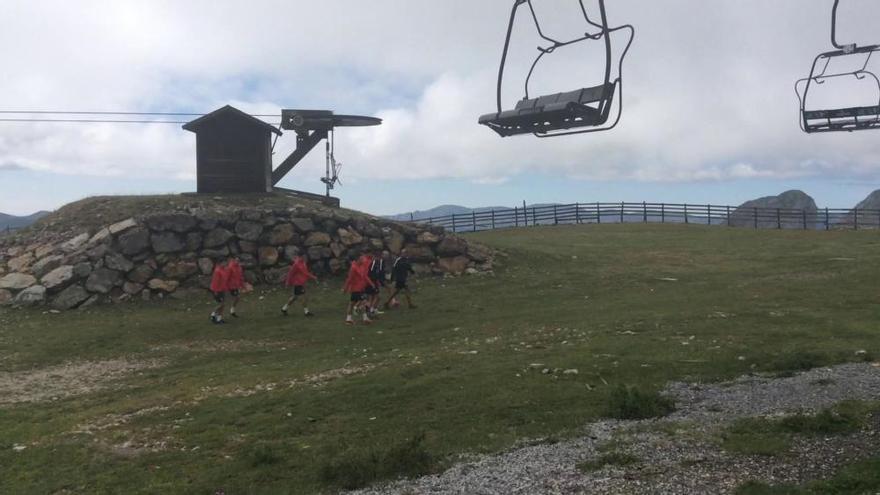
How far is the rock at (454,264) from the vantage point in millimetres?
26453

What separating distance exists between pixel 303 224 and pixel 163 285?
5413 mm

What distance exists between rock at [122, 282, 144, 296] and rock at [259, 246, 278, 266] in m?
4.11

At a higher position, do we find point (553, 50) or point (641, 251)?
point (553, 50)

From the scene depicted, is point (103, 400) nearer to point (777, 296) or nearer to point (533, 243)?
point (777, 296)

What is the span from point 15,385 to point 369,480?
9.57 meters

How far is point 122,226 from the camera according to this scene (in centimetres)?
2419

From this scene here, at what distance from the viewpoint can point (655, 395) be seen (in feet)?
31.1

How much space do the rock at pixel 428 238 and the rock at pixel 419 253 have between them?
8.2 inches

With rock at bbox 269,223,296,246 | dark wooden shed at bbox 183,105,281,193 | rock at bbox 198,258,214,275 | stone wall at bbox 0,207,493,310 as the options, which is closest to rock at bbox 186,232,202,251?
stone wall at bbox 0,207,493,310

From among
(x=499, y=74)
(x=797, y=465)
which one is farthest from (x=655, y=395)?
(x=499, y=74)

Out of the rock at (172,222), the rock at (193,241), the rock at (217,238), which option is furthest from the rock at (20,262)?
the rock at (217,238)

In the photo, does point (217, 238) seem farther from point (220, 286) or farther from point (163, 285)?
point (220, 286)

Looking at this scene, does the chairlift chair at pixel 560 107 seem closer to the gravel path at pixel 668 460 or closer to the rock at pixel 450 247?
the gravel path at pixel 668 460

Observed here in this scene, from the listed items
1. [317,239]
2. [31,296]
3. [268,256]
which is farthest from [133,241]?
[317,239]
